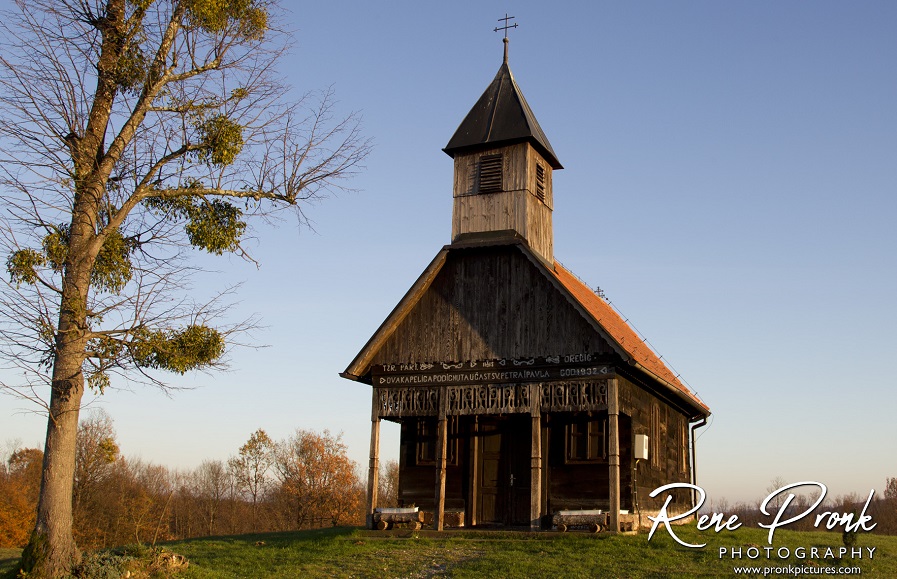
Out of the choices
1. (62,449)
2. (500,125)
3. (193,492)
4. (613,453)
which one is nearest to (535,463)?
(613,453)

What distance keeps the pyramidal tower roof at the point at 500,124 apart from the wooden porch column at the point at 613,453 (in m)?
7.46

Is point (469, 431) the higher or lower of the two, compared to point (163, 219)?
lower

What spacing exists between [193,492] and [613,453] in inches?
3189

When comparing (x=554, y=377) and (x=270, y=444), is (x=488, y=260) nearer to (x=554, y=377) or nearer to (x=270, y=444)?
(x=554, y=377)

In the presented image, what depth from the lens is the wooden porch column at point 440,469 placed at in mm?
21047

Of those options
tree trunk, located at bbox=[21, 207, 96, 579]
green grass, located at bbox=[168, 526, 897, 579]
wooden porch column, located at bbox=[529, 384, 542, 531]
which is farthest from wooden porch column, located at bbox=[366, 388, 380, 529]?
tree trunk, located at bbox=[21, 207, 96, 579]

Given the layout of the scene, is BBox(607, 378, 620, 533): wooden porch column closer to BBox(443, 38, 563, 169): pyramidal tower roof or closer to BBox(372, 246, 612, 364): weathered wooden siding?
BBox(372, 246, 612, 364): weathered wooden siding

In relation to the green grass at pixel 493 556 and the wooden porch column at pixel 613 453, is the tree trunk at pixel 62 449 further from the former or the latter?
the wooden porch column at pixel 613 453

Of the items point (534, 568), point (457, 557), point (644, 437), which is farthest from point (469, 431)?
point (534, 568)

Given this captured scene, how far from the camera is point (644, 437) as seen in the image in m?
22.2

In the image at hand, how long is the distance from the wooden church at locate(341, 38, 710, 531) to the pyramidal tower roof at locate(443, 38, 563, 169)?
0.06 metres

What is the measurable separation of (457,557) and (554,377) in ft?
17.7

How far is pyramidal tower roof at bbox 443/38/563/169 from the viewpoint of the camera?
78.4ft

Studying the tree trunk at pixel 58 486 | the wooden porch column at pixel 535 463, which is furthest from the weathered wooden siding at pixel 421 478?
the tree trunk at pixel 58 486
